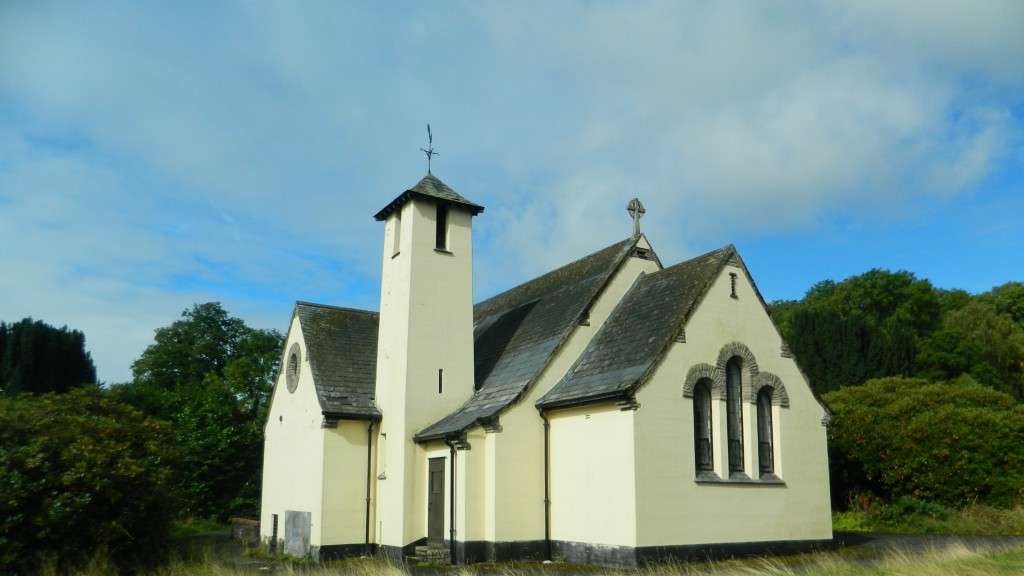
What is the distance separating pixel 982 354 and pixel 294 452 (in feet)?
129

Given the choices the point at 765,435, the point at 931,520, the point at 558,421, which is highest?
the point at 558,421

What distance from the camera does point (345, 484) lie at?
71.1 feet

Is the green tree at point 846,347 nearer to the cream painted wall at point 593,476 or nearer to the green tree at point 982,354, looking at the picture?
the green tree at point 982,354

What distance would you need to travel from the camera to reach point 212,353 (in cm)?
5356

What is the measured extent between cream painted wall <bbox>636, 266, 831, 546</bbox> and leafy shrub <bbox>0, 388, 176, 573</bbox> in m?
10.0

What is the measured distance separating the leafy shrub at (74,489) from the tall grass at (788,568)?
0.56 meters

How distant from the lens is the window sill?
57.9 feet

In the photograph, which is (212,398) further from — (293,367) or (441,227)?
(441,227)

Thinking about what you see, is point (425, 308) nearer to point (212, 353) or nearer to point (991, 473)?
point (991, 473)

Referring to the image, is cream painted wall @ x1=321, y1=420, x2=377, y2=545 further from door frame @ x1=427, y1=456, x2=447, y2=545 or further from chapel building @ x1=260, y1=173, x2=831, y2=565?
door frame @ x1=427, y1=456, x2=447, y2=545

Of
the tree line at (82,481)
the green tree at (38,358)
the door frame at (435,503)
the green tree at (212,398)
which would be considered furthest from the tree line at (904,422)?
the green tree at (38,358)

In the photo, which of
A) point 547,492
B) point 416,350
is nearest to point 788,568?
point 547,492

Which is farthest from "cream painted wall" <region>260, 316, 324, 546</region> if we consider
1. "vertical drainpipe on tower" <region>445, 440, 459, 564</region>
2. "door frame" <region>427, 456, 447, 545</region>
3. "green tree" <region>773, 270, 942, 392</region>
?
"green tree" <region>773, 270, 942, 392</region>

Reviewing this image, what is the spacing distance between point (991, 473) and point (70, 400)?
24819 mm
